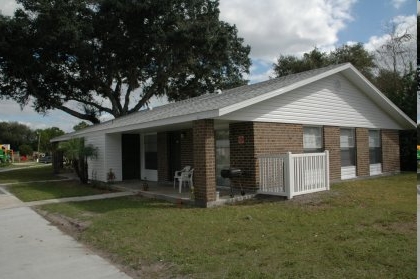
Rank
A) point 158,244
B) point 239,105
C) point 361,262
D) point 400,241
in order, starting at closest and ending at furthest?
point 361,262, point 400,241, point 158,244, point 239,105

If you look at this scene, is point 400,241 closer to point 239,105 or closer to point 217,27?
point 239,105

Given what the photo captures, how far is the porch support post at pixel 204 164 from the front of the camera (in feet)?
35.6

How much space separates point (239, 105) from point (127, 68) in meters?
23.1

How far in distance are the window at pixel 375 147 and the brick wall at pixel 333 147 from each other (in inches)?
117

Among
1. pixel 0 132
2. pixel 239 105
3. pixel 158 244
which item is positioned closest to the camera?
pixel 158 244

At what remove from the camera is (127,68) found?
3275 cm

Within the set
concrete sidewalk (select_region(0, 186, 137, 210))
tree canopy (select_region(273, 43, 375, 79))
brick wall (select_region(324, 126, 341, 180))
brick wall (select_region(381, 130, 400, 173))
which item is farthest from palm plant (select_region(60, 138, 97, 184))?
tree canopy (select_region(273, 43, 375, 79))

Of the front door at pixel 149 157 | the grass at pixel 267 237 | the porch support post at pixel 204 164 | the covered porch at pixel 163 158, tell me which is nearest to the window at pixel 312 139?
the covered porch at pixel 163 158

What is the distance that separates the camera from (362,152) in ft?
55.8

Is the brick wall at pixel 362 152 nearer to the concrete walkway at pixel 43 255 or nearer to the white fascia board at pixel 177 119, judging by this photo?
the white fascia board at pixel 177 119

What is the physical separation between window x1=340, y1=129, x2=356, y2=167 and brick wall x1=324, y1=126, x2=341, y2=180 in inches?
23.1

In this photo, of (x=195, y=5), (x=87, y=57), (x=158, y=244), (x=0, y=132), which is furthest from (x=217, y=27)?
(x=0, y=132)

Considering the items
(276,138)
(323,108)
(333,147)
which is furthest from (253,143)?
(333,147)

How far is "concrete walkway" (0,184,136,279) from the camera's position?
19.0 feet
